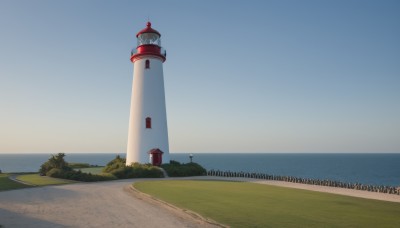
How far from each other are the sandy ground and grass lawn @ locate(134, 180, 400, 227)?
39.4 inches

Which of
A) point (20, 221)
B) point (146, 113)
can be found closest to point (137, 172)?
point (146, 113)

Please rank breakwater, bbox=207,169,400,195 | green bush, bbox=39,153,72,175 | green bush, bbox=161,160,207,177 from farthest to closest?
green bush, bbox=161,160,207,177
green bush, bbox=39,153,72,175
breakwater, bbox=207,169,400,195

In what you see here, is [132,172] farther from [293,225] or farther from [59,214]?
[293,225]

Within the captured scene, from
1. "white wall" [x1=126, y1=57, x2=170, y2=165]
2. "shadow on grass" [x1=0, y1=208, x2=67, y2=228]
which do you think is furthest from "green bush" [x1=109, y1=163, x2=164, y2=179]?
"shadow on grass" [x1=0, y1=208, x2=67, y2=228]

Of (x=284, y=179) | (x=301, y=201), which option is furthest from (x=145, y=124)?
(x=301, y=201)

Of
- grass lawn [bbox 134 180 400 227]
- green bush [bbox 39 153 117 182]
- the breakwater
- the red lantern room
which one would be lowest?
grass lawn [bbox 134 180 400 227]

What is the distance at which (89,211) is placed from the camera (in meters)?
15.6

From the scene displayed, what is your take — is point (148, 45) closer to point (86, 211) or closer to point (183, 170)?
point (183, 170)

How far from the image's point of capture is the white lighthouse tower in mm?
38469

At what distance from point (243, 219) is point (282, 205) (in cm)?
430

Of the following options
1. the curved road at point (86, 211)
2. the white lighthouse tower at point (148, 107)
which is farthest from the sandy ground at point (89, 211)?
the white lighthouse tower at point (148, 107)

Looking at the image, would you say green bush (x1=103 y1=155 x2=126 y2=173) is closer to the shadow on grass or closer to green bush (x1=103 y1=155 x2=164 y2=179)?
green bush (x1=103 y1=155 x2=164 y2=179)

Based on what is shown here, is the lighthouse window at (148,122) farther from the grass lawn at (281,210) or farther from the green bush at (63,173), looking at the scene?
the grass lawn at (281,210)

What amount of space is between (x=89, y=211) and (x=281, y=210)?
8950 millimetres
